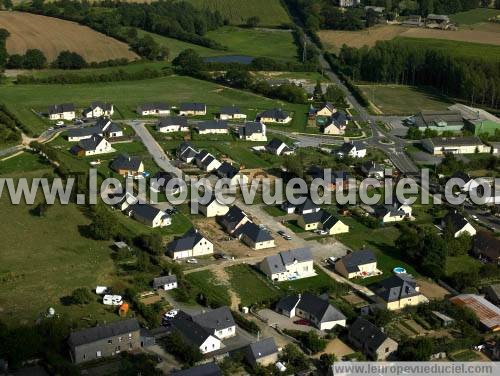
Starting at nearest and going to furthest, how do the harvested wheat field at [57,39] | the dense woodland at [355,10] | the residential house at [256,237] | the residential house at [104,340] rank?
the residential house at [104,340]
the residential house at [256,237]
the harvested wheat field at [57,39]
the dense woodland at [355,10]

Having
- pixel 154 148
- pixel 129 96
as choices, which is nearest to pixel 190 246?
pixel 154 148

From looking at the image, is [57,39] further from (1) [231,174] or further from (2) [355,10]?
(1) [231,174]

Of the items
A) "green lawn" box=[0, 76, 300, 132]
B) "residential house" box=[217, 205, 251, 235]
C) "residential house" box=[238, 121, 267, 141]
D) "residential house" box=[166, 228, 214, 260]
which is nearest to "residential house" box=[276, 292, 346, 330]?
"residential house" box=[166, 228, 214, 260]

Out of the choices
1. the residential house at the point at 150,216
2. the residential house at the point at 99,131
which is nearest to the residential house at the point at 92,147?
the residential house at the point at 99,131

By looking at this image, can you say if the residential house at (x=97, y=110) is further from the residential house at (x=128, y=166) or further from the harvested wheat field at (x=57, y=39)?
the harvested wheat field at (x=57, y=39)

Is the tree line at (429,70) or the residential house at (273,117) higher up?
the tree line at (429,70)

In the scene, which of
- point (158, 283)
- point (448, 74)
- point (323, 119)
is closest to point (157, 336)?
point (158, 283)

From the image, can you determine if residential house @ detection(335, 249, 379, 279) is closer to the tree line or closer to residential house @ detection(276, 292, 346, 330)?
residential house @ detection(276, 292, 346, 330)
